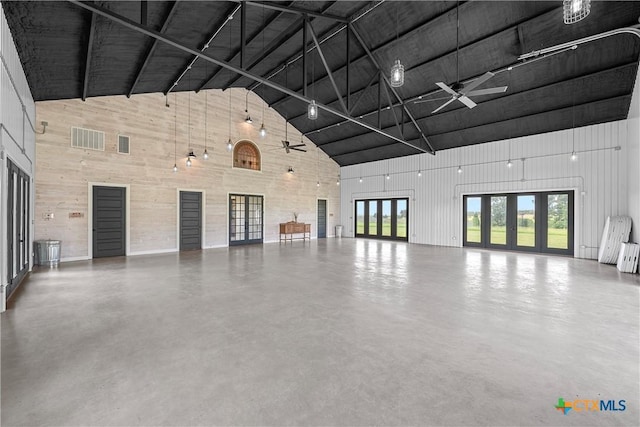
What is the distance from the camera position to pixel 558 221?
30.3 ft

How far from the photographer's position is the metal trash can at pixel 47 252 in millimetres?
7039

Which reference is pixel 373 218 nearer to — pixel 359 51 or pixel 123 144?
pixel 359 51

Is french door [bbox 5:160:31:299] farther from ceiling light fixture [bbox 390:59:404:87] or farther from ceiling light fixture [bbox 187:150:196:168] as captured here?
ceiling light fixture [bbox 390:59:404:87]

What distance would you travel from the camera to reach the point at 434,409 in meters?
1.93

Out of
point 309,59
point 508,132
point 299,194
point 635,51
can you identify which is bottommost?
point 299,194

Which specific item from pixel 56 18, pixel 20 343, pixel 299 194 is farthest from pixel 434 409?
pixel 299 194

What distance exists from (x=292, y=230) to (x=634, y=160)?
11.2 meters

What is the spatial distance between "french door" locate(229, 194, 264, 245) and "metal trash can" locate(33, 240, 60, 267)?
17.1 feet

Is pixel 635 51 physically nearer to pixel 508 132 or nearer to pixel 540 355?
pixel 508 132

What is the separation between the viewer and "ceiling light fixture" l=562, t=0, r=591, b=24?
9.05 feet

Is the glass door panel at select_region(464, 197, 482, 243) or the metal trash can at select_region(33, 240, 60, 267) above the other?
the glass door panel at select_region(464, 197, 482, 243)

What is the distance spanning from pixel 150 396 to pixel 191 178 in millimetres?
9099

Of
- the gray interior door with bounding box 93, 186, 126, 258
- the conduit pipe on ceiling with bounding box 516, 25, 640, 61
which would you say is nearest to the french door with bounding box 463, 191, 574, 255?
the conduit pipe on ceiling with bounding box 516, 25, 640, 61

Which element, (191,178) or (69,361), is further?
(191,178)
